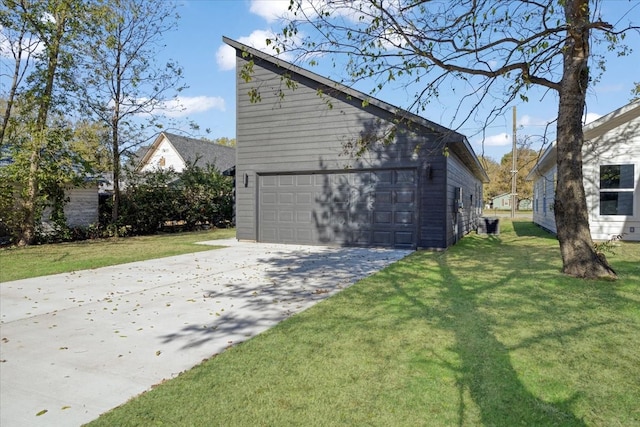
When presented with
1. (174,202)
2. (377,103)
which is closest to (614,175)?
(377,103)

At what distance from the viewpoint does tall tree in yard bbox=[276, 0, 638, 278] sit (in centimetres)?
A: 543

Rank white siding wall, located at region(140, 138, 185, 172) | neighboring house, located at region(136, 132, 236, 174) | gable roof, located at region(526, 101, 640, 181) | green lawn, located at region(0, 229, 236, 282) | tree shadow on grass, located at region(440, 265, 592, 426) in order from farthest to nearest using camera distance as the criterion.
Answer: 1. white siding wall, located at region(140, 138, 185, 172)
2. neighboring house, located at region(136, 132, 236, 174)
3. gable roof, located at region(526, 101, 640, 181)
4. green lawn, located at region(0, 229, 236, 282)
5. tree shadow on grass, located at region(440, 265, 592, 426)

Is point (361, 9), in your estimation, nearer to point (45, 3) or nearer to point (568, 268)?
point (568, 268)

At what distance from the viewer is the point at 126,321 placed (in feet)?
13.9

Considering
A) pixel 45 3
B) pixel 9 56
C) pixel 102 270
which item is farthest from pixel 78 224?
pixel 102 270

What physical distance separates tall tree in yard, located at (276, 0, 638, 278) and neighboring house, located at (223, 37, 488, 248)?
3.03m

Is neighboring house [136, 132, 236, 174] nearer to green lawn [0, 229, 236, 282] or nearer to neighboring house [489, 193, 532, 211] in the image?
green lawn [0, 229, 236, 282]

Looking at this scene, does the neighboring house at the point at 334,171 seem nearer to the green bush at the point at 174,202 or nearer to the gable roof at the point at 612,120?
the gable roof at the point at 612,120

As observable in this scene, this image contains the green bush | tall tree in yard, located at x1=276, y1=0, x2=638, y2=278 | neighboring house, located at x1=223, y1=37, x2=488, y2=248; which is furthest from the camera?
the green bush

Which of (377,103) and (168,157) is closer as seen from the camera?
(377,103)

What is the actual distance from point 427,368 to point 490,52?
16.7 feet

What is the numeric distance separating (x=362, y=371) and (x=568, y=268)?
505 cm

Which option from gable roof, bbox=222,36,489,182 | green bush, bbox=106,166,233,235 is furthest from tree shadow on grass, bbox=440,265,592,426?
green bush, bbox=106,166,233,235

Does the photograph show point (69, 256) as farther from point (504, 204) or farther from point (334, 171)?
point (504, 204)
